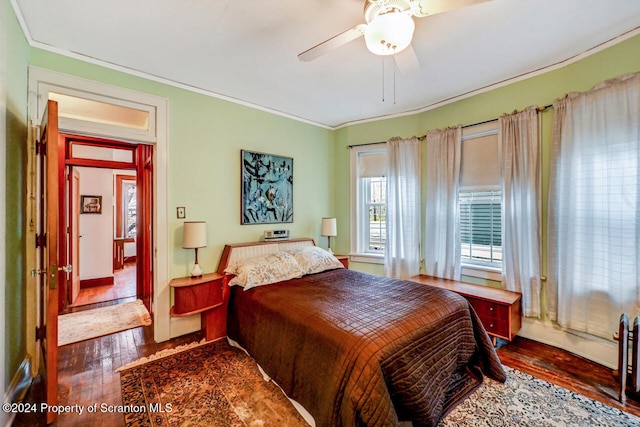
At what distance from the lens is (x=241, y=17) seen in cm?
196

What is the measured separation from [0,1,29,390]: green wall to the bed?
1.56 metres

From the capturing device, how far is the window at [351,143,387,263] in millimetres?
4180

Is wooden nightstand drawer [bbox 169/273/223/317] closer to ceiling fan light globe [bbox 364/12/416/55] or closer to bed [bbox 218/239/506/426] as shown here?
bed [bbox 218/239/506/426]

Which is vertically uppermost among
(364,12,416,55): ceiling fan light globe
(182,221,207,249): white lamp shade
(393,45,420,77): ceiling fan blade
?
(393,45,420,77): ceiling fan blade

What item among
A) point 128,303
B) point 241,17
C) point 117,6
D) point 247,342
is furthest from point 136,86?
point 128,303

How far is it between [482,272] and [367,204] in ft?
6.10

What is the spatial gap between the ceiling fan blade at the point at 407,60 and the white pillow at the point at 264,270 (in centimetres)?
214

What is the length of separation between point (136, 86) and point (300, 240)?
2570mm

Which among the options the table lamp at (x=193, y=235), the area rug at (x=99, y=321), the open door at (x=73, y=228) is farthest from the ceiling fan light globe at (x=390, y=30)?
the open door at (x=73, y=228)

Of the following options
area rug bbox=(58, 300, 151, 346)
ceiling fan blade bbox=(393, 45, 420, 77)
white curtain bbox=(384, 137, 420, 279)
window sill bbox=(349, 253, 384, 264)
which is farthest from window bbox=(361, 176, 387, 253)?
area rug bbox=(58, 300, 151, 346)

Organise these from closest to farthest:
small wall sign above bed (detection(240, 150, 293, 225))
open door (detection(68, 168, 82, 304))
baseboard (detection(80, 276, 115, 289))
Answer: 1. small wall sign above bed (detection(240, 150, 293, 225))
2. open door (detection(68, 168, 82, 304))
3. baseboard (detection(80, 276, 115, 289))

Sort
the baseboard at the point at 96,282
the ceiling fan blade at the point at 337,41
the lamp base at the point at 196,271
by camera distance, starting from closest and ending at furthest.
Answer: the ceiling fan blade at the point at 337,41 < the lamp base at the point at 196,271 < the baseboard at the point at 96,282

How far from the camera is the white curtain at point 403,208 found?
12.1 ft

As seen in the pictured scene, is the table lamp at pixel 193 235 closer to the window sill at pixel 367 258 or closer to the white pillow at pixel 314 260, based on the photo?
the white pillow at pixel 314 260
